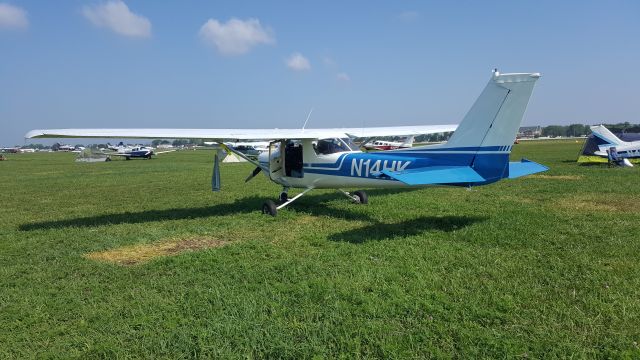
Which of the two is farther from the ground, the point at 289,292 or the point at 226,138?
the point at 226,138

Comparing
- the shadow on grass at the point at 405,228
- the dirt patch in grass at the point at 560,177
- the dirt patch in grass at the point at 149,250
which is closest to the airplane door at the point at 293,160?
the shadow on grass at the point at 405,228

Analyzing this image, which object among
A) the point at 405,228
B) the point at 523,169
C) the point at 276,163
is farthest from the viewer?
the point at 276,163

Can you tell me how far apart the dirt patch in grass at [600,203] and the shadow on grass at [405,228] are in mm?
2722

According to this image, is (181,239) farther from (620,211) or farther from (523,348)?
(620,211)

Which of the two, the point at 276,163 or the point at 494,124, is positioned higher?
the point at 494,124

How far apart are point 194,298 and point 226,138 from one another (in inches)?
210

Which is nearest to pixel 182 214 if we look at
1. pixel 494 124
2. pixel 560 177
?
pixel 494 124

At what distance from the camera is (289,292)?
4.68m

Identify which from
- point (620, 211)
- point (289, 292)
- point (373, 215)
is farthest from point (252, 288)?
point (620, 211)

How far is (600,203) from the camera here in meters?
9.68

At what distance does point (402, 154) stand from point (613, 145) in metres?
17.8

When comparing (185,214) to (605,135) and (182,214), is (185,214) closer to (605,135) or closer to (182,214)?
(182,214)

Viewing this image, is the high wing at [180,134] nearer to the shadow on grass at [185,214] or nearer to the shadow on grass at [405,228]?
the shadow on grass at [185,214]

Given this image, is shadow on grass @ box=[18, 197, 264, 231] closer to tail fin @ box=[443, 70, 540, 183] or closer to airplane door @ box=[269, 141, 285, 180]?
airplane door @ box=[269, 141, 285, 180]
